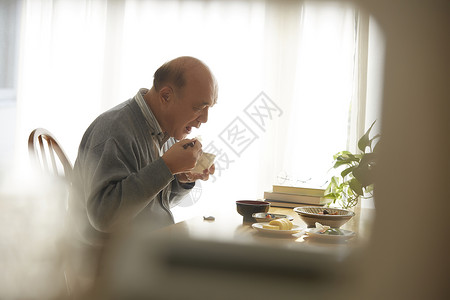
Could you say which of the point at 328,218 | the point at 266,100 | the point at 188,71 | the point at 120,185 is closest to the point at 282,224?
the point at 328,218

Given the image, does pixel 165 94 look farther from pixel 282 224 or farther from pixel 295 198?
pixel 295 198

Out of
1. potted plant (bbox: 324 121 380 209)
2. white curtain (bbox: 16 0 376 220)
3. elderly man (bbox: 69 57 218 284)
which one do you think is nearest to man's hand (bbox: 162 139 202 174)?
elderly man (bbox: 69 57 218 284)

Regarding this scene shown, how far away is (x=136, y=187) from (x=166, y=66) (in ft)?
1.11

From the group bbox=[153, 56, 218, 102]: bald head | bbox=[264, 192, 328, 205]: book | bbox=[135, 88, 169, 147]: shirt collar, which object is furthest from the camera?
bbox=[264, 192, 328, 205]: book

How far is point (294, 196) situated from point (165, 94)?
58cm

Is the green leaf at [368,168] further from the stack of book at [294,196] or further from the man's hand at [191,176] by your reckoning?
the man's hand at [191,176]

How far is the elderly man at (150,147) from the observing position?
0.91m

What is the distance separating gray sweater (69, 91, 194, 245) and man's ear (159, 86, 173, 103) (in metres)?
0.06

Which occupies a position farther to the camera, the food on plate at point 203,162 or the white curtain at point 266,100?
the white curtain at point 266,100

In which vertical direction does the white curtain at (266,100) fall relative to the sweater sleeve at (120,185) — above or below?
above

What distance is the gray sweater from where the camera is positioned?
88 centimetres

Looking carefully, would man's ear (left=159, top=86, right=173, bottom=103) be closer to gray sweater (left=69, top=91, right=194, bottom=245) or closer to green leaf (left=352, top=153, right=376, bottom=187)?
A: gray sweater (left=69, top=91, right=194, bottom=245)

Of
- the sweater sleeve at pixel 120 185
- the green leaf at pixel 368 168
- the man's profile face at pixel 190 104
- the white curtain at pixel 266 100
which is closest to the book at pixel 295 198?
the green leaf at pixel 368 168

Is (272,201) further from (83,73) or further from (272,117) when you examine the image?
(83,73)
